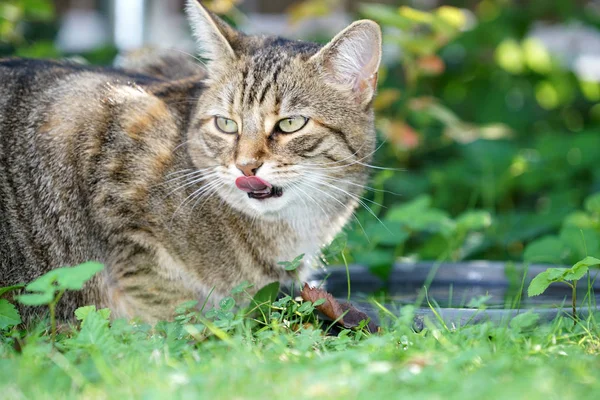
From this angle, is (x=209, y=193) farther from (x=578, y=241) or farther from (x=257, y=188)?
(x=578, y=241)

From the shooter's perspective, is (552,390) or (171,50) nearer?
(552,390)

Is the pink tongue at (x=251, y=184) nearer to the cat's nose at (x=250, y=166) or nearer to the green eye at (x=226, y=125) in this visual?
the cat's nose at (x=250, y=166)

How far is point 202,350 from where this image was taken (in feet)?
8.37

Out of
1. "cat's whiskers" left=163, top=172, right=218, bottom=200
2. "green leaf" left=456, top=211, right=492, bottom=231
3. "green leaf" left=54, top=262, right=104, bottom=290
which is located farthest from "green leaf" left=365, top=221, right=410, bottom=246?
"green leaf" left=54, top=262, right=104, bottom=290

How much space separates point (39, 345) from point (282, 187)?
1070 mm

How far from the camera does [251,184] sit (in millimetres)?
3053

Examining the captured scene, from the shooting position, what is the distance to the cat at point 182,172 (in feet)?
10.5

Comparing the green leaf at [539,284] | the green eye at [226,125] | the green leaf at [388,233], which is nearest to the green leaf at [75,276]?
the green eye at [226,125]

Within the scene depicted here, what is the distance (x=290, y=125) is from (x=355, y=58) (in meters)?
0.39

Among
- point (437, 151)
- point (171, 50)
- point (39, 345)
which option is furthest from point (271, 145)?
point (437, 151)

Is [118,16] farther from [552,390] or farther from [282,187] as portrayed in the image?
[552,390]

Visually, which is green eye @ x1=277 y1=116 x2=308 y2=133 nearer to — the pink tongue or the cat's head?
the cat's head

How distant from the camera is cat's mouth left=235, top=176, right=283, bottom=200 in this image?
9.99 feet

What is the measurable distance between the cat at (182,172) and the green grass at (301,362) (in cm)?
40
